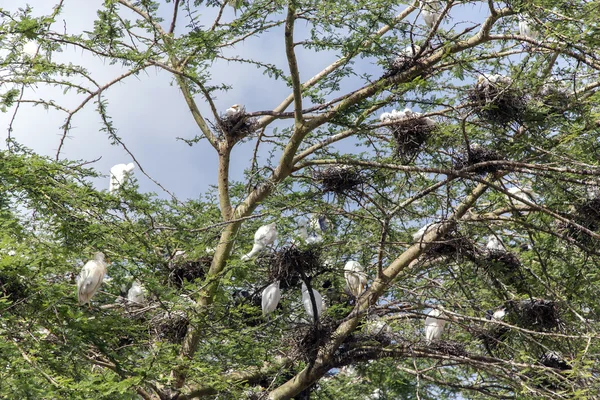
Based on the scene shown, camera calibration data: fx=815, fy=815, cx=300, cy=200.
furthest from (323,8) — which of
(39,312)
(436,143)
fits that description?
(39,312)

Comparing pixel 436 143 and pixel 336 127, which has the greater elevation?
pixel 336 127

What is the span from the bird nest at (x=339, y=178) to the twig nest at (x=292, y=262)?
39 centimetres

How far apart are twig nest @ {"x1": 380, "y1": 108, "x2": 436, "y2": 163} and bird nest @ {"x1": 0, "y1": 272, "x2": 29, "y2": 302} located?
1891mm

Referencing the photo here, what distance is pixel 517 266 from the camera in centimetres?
439

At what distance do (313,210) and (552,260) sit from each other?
6.17ft

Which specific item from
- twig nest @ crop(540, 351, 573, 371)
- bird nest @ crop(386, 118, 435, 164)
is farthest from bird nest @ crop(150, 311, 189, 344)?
twig nest @ crop(540, 351, 573, 371)

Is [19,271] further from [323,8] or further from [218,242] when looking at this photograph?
[323,8]

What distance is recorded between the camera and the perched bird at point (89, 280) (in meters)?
3.67

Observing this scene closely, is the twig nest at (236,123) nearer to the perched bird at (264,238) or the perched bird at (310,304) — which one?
the perched bird at (264,238)

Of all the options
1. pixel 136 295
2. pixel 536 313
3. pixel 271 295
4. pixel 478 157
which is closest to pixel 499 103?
pixel 478 157

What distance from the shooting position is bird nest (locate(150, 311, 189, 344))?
14.1 feet

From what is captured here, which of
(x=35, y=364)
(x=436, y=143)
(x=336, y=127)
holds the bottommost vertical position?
(x=35, y=364)

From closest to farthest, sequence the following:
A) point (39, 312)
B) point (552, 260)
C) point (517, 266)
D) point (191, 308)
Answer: point (39, 312)
point (191, 308)
point (517, 266)
point (552, 260)

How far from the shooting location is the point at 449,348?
165 inches
